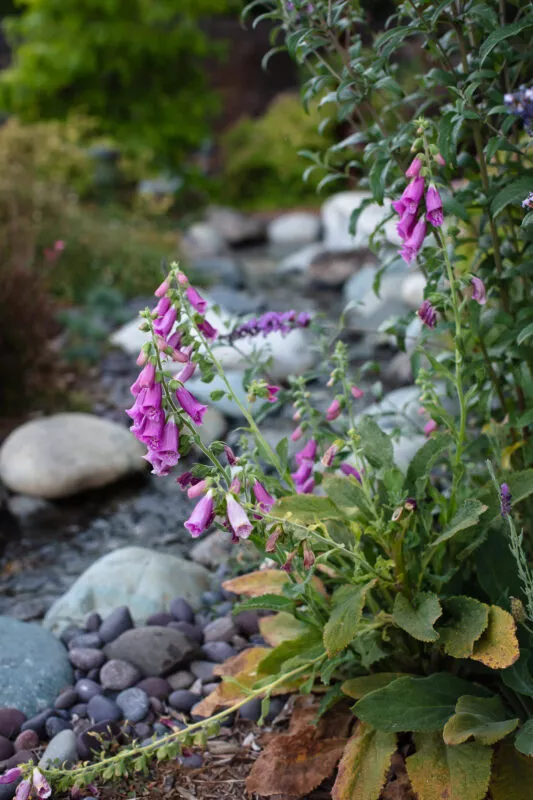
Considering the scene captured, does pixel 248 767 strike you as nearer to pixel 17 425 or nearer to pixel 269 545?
pixel 269 545

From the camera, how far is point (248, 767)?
194 cm

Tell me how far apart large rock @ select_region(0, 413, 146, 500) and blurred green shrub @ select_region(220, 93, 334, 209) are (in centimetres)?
715

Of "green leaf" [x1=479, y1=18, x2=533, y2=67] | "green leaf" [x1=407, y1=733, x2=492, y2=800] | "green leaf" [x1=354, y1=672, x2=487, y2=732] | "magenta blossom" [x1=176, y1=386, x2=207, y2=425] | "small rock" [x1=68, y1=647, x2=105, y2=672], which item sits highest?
"green leaf" [x1=479, y1=18, x2=533, y2=67]

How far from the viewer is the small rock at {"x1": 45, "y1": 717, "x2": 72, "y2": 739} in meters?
2.06

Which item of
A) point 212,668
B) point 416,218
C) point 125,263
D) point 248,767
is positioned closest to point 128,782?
point 248,767

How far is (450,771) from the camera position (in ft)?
5.37

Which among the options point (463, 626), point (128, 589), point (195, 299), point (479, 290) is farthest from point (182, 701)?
point (479, 290)

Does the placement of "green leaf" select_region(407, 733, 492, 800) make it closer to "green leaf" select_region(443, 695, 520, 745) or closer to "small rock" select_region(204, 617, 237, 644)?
"green leaf" select_region(443, 695, 520, 745)

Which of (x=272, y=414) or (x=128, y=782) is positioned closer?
(x=128, y=782)

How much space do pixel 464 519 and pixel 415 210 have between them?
61 centimetres

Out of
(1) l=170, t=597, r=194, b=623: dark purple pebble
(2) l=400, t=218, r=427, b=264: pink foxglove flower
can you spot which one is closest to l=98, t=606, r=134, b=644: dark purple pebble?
(1) l=170, t=597, r=194, b=623: dark purple pebble

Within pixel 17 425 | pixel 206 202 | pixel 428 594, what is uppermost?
pixel 206 202

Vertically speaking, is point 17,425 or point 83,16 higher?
point 83,16

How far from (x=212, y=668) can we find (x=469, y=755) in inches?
32.7
